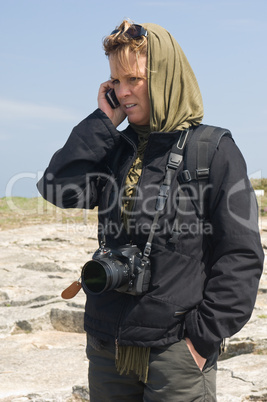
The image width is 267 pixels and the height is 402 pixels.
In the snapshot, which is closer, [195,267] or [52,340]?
[195,267]

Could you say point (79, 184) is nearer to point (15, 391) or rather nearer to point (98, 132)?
point (98, 132)

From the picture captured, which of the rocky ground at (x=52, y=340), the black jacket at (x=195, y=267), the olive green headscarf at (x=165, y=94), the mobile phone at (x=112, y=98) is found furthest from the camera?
the rocky ground at (x=52, y=340)

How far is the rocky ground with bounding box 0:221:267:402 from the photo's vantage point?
3.48 metres

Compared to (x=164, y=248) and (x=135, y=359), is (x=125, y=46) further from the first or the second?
(x=135, y=359)

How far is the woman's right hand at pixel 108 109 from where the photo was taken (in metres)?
2.26

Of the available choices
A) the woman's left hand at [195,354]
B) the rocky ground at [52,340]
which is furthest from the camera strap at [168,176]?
the rocky ground at [52,340]

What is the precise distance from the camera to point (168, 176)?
194 cm

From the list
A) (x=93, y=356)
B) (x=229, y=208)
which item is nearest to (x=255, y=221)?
(x=229, y=208)

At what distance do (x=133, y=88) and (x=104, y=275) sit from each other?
0.70 m

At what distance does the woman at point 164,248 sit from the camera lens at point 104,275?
0.03m

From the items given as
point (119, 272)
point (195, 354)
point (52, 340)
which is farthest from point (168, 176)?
point (52, 340)

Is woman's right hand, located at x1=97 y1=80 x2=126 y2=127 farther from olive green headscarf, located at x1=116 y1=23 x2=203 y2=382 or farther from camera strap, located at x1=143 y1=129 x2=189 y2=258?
camera strap, located at x1=143 y1=129 x2=189 y2=258

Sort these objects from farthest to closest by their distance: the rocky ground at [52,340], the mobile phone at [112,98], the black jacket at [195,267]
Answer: the rocky ground at [52,340], the mobile phone at [112,98], the black jacket at [195,267]

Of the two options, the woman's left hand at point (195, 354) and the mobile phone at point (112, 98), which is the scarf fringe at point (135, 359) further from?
the mobile phone at point (112, 98)
